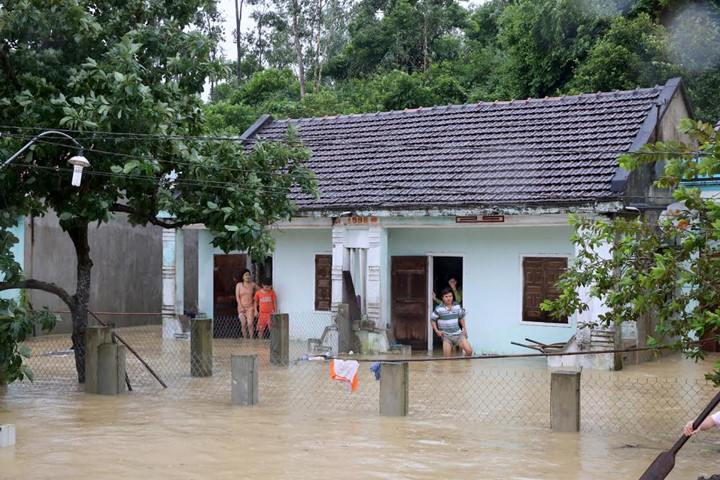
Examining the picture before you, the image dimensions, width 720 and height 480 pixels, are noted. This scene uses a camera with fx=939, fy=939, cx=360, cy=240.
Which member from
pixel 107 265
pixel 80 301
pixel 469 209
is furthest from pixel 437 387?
pixel 107 265

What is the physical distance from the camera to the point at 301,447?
10.6 meters

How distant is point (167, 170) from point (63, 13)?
2.69 metres

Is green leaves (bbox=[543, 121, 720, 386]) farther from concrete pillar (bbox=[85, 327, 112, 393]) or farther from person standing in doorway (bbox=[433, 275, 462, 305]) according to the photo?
person standing in doorway (bbox=[433, 275, 462, 305])

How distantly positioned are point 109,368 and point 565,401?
6886 millimetres

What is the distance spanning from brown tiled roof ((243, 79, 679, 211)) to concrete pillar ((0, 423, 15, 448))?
409 inches

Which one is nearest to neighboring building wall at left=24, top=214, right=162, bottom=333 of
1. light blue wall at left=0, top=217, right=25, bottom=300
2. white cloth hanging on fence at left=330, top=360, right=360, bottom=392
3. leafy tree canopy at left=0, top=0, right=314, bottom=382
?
light blue wall at left=0, top=217, right=25, bottom=300

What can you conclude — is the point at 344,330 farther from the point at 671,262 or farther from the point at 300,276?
the point at 671,262

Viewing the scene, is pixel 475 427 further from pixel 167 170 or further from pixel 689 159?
pixel 167 170

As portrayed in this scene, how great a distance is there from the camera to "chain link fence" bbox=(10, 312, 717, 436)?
1307 centimetres

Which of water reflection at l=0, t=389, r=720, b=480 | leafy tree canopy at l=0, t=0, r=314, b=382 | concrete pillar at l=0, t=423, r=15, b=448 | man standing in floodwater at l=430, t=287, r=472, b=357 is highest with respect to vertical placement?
leafy tree canopy at l=0, t=0, r=314, b=382

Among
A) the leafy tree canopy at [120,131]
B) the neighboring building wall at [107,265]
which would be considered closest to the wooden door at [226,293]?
the neighboring building wall at [107,265]

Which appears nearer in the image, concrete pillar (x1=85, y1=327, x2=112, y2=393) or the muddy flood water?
the muddy flood water

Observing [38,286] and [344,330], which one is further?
[344,330]

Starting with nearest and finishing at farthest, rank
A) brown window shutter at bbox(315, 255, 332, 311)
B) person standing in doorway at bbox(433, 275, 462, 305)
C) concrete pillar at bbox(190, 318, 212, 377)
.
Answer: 1. concrete pillar at bbox(190, 318, 212, 377)
2. person standing in doorway at bbox(433, 275, 462, 305)
3. brown window shutter at bbox(315, 255, 332, 311)
